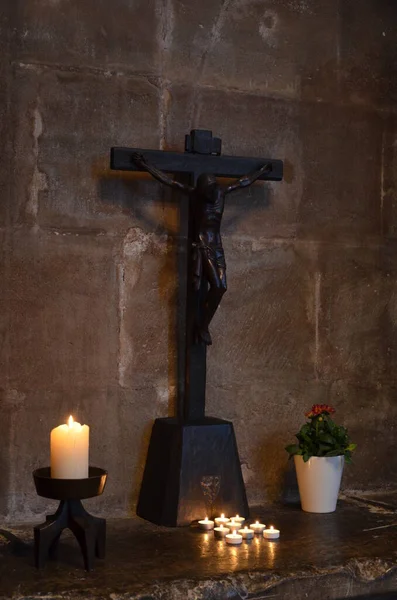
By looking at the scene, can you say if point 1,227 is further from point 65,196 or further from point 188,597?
point 188,597

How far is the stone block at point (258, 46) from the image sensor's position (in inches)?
151

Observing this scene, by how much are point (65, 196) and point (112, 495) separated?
1.19m

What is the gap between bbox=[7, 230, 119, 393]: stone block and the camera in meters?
3.55

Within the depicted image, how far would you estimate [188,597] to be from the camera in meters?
2.77

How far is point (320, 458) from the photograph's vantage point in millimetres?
3689

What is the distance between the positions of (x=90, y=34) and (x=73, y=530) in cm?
190

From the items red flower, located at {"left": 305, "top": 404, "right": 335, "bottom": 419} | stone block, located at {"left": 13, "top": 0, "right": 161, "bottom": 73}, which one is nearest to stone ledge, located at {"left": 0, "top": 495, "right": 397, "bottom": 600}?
red flower, located at {"left": 305, "top": 404, "right": 335, "bottom": 419}

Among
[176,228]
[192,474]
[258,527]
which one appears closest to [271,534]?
[258,527]

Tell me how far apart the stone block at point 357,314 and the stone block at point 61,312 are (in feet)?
3.16

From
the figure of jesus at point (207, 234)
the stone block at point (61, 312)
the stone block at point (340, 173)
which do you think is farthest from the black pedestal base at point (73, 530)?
the stone block at point (340, 173)

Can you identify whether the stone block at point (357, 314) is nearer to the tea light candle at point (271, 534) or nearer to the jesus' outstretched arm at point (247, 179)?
the jesus' outstretched arm at point (247, 179)

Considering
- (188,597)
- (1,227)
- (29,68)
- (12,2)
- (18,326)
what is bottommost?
(188,597)

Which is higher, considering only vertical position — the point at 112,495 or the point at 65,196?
the point at 65,196

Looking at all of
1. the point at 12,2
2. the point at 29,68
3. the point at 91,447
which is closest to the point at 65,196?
the point at 29,68
